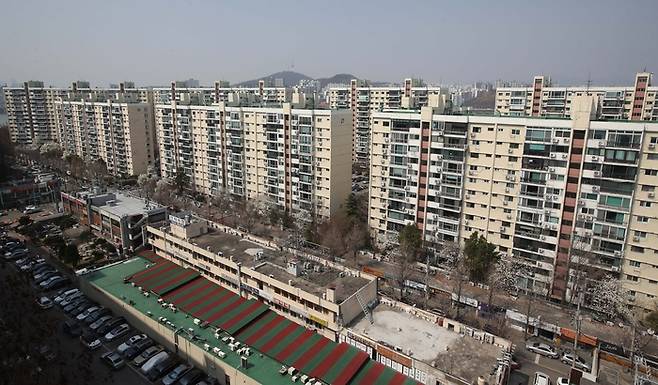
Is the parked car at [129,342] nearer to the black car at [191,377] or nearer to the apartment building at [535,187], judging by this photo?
the black car at [191,377]

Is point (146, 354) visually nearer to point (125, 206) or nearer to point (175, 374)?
point (175, 374)

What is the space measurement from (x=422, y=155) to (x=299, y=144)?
15.4 metres

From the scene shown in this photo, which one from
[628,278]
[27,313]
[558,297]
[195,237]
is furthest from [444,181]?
[27,313]

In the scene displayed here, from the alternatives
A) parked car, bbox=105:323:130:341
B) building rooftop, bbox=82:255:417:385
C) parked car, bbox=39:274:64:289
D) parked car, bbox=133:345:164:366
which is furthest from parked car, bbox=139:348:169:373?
parked car, bbox=39:274:64:289

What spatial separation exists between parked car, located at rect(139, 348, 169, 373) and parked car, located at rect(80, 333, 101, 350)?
4260 mm

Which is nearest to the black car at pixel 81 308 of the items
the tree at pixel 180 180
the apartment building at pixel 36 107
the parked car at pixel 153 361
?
the parked car at pixel 153 361

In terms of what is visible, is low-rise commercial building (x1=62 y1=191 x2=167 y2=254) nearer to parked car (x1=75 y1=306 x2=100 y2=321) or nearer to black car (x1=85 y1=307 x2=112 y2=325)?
parked car (x1=75 y1=306 x2=100 y2=321)

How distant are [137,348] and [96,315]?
599 cm

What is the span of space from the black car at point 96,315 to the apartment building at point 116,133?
157ft

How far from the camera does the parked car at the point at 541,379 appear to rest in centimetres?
2384

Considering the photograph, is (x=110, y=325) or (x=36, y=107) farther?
(x=36, y=107)

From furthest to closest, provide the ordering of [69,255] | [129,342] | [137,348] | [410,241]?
1. [69,255]
2. [410,241]
3. [129,342]
4. [137,348]

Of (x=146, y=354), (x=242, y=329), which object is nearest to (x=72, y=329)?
(x=146, y=354)

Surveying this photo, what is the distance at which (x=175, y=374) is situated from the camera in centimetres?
2431
